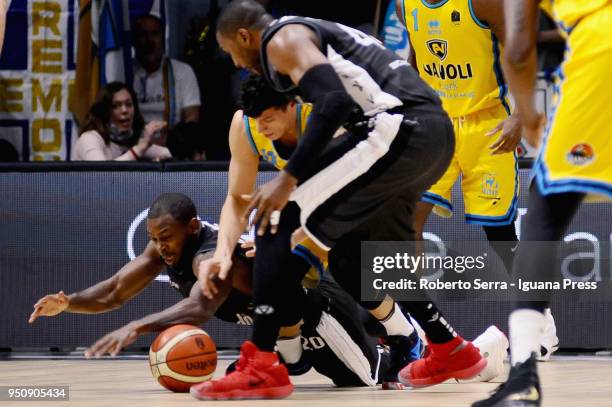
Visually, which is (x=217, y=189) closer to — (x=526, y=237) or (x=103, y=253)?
(x=103, y=253)

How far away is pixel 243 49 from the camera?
493cm

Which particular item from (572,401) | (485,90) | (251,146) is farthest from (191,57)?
(572,401)

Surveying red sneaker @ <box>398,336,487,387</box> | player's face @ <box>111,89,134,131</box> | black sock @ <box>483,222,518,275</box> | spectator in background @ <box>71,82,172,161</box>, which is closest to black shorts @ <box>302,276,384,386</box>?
red sneaker @ <box>398,336,487,387</box>

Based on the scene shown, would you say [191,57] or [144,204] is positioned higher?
[191,57]

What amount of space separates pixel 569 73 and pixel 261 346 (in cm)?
186

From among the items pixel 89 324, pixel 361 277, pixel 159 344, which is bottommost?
pixel 89 324

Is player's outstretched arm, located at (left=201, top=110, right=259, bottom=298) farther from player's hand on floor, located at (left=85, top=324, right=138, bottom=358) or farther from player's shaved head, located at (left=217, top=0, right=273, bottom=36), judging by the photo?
player's shaved head, located at (left=217, top=0, right=273, bottom=36)

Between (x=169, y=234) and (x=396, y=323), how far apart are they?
3.79 ft

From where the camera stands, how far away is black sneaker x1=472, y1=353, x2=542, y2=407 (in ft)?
11.3

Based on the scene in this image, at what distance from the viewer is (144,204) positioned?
7855 millimetres

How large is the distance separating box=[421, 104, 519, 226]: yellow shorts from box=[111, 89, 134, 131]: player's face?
3079 millimetres

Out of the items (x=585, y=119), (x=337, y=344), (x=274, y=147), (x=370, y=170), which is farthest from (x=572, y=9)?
(x=337, y=344)

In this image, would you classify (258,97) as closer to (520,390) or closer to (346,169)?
(346,169)

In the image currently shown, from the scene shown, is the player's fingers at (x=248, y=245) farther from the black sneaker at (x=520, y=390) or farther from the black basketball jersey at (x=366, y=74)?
the black sneaker at (x=520, y=390)
